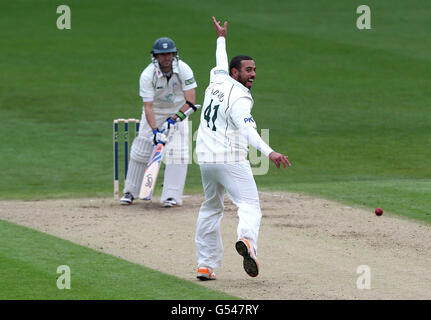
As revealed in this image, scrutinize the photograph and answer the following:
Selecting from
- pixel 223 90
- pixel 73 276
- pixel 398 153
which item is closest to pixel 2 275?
pixel 73 276

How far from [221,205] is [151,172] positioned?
409 centimetres

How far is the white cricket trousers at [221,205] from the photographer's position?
8734 millimetres

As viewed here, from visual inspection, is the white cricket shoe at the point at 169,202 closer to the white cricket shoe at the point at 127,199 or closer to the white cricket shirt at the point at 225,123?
the white cricket shoe at the point at 127,199

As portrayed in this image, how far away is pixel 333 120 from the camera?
2109 centimetres

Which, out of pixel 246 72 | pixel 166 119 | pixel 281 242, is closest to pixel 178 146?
pixel 166 119

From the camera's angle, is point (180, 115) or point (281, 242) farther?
point (180, 115)

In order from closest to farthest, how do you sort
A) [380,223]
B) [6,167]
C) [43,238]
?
[43,238]
[380,223]
[6,167]

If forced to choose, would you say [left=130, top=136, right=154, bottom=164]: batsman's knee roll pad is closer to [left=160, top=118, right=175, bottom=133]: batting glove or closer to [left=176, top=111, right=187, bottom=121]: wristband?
[left=160, top=118, right=175, bottom=133]: batting glove

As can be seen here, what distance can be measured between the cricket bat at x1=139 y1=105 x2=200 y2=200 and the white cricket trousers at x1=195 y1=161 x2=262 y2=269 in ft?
12.8

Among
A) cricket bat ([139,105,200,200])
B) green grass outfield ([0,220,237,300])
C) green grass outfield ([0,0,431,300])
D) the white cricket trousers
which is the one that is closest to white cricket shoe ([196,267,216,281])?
the white cricket trousers

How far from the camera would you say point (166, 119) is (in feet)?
44.7

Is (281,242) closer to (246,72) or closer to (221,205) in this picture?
(221,205)
